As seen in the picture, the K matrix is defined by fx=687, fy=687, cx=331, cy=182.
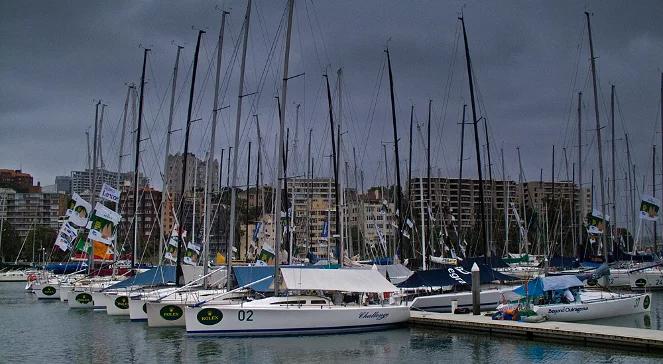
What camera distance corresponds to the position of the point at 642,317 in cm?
4425

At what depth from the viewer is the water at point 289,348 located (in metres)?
31.0

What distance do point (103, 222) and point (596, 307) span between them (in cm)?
3449

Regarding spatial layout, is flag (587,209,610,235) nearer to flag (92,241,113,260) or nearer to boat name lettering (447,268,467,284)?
boat name lettering (447,268,467,284)

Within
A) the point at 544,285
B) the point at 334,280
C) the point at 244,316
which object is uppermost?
the point at 334,280

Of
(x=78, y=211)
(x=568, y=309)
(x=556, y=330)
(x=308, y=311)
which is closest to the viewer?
(x=556, y=330)

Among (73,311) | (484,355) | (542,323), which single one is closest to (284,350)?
(484,355)

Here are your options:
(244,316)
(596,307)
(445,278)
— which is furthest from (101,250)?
(596,307)

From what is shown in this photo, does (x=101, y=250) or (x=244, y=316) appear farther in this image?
(x=101, y=250)

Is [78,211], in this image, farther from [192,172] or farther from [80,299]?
[192,172]

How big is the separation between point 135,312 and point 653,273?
4970 centimetres

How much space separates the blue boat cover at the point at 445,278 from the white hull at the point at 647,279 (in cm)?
2634

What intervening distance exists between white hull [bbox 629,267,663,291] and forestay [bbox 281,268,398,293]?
120ft

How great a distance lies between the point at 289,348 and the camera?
110 ft

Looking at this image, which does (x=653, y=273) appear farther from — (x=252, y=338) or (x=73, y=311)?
(x=73, y=311)
